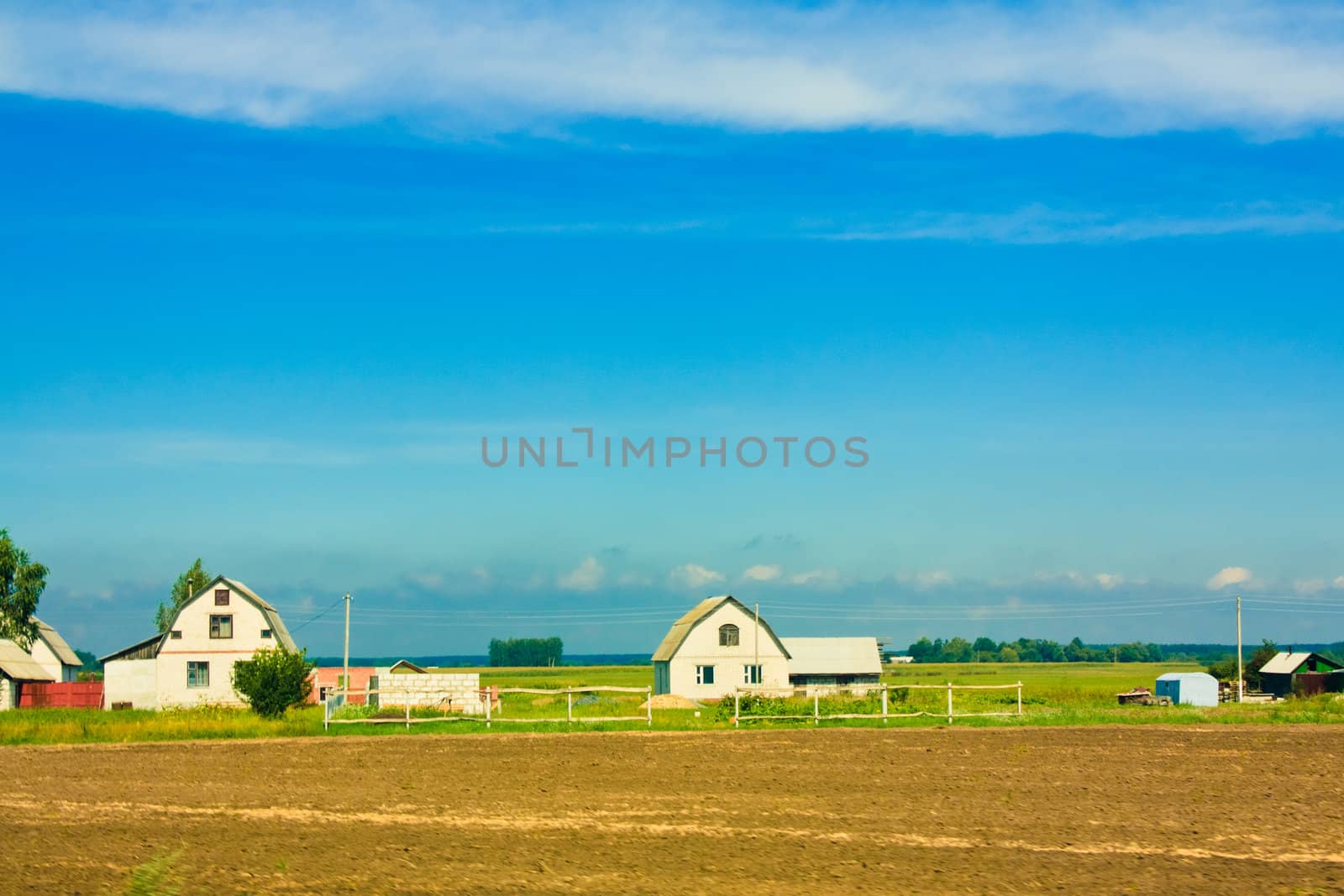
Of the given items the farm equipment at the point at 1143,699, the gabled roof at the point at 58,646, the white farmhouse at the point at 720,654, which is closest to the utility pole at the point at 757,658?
the white farmhouse at the point at 720,654

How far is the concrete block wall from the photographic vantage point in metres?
44.2

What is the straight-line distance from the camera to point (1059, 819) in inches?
658

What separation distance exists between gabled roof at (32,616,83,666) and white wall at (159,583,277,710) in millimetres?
30410

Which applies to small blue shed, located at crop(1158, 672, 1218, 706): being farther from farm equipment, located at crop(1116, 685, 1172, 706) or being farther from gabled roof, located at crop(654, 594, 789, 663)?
gabled roof, located at crop(654, 594, 789, 663)

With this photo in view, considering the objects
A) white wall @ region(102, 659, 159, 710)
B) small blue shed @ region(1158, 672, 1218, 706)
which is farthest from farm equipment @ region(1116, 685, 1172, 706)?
white wall @ region(102, 659, 159, 710)

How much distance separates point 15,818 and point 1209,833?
1600 cm

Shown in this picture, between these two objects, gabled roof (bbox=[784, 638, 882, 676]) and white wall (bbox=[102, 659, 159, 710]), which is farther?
gabled roof (bbox=[784, 638, 882, 676])

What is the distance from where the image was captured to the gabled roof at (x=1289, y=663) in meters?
75.2

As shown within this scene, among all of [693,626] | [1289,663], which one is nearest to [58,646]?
[693,626]

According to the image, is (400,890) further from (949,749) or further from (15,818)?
(949,749)

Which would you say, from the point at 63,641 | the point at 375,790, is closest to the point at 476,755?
the point at 375,790

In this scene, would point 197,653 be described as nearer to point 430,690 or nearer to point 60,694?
point 60,694

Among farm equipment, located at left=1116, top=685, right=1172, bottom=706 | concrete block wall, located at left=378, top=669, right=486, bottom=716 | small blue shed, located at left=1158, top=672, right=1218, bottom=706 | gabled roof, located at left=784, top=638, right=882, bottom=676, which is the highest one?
concrete block wall, located at left=378, top=669, right=486, bottom=716

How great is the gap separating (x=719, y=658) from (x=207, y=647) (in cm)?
2562
